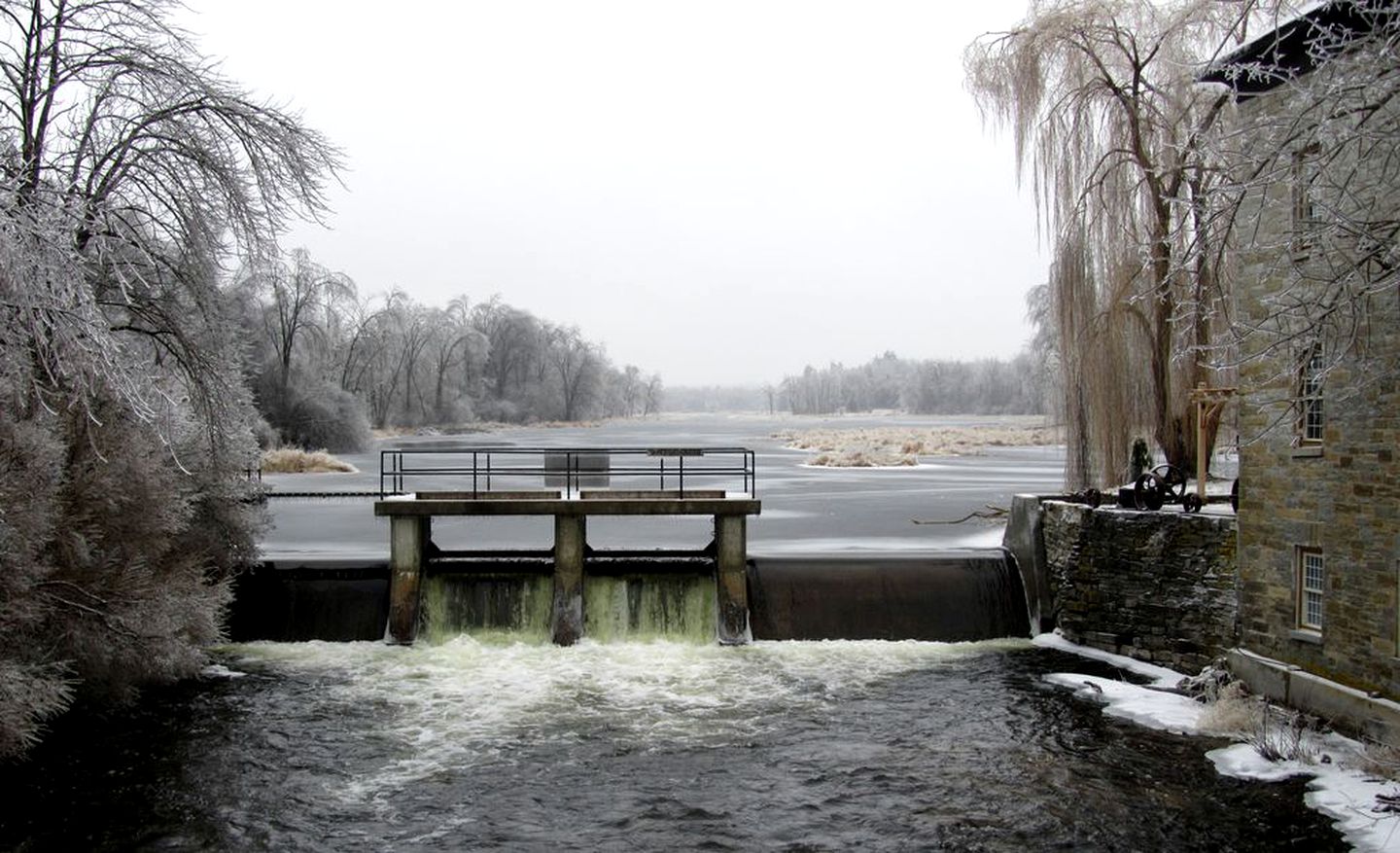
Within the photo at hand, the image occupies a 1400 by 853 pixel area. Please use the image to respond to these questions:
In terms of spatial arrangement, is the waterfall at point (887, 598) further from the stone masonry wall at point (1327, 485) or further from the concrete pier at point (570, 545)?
the stone masonry wall at point (1327, 485)

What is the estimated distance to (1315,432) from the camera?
13.5 metres

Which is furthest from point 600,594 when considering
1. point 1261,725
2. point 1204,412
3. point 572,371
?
point 572,371

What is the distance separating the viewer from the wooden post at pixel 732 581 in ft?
60.3

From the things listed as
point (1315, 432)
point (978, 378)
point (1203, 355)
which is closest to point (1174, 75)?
point (1203, 355)

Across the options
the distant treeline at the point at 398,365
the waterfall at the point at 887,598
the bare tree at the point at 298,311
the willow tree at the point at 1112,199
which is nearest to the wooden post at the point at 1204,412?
the willow tree at the point at 1112,199

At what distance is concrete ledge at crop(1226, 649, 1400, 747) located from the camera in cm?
1152

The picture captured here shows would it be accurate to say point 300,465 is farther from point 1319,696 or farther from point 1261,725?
point 1319,696

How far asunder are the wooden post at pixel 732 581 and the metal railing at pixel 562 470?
0.70 m

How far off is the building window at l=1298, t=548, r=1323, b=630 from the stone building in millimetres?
15

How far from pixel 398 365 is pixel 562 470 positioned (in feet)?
262

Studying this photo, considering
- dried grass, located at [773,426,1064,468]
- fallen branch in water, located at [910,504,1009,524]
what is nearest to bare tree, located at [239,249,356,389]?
dried grass, located at [773,426,1064,468]

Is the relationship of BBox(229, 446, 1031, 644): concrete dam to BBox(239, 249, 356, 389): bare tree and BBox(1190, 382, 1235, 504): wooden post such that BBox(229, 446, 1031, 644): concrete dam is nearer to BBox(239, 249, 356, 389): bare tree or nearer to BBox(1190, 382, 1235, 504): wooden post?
BBox(1190, 382, 1235, 504): wooden post

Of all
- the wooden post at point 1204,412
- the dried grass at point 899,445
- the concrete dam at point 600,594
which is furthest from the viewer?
the dried grass at point 899,445

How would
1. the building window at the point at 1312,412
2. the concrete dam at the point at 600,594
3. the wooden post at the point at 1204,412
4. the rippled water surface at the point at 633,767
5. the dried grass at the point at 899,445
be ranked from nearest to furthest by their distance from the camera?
the rippled water surface at the point at 633,767
the building window at the point at 1312,412
the wooden post at the point at 1204,412
the concrete dam at the point at 600,594
the dried grass at the point at 899,445
